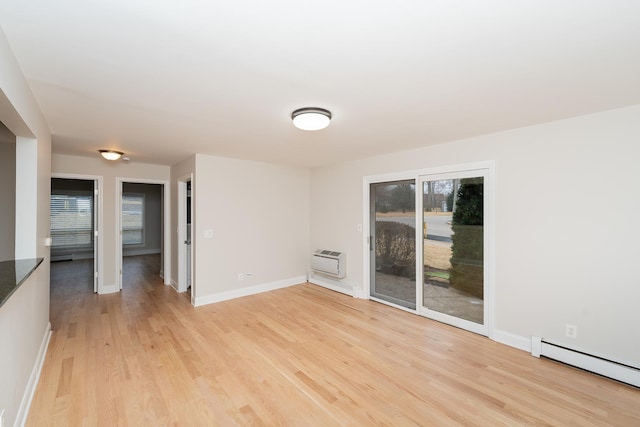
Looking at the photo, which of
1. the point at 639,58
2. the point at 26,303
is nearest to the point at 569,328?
the point at 639,58

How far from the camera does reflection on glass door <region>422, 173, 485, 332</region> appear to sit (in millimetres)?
3309

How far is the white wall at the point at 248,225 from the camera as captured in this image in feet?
14.0

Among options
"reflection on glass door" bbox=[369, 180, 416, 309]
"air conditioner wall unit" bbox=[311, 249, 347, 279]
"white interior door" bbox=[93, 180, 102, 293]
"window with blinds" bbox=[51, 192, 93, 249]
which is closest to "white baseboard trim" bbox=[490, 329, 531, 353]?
"reflection on glass door" bbox=[369, 180, 416, 309]

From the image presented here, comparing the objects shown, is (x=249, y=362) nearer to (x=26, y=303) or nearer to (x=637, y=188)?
(x=26, y=303)

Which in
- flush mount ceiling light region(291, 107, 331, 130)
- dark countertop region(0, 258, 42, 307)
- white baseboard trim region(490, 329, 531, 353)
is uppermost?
flush mount ceiling light region(291, 107, 331, 130)

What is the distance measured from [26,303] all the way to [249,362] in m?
1.83

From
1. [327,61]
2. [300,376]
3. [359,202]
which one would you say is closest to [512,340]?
[300,376]

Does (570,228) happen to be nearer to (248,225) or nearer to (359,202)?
(359,202)

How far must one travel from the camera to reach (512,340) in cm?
295

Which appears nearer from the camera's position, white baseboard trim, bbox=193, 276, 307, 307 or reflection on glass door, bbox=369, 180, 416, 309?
reflection on glass door, bbox=369, 180, 416, 309

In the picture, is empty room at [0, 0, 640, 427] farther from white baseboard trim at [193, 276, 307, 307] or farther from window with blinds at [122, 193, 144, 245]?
window with blinds at [122, 193, 144, 245]

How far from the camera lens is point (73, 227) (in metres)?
8.23

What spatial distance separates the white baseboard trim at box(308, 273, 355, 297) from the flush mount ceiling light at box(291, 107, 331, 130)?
313 cm

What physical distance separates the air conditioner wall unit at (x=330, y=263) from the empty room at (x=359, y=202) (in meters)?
0.33
